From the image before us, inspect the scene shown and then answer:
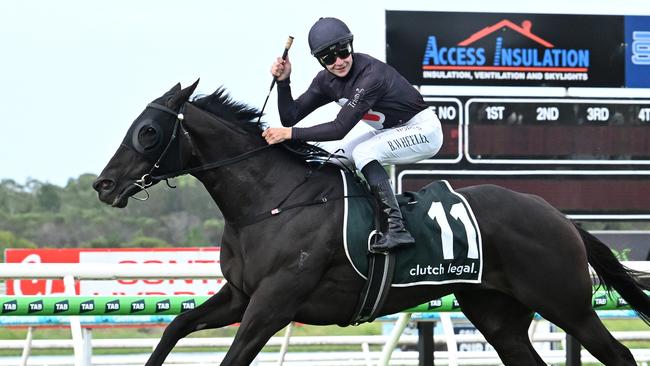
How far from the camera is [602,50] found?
9688 mm

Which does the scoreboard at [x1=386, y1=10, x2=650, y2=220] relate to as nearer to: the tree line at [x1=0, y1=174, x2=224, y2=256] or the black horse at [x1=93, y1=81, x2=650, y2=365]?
the black horse at [x1=93, y1=81, x2=650, y2=365]

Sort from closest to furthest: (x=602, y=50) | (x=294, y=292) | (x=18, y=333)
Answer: (x=294, y=292) → (x=602, y=50) → (x=18, y=333)

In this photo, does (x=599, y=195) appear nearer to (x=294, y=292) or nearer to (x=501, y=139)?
(x=501, y=139)

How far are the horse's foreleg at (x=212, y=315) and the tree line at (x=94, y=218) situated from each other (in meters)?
18.2

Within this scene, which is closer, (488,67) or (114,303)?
(114,303)

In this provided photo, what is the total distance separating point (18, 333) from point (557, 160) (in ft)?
30.2

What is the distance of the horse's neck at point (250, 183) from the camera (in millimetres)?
4367

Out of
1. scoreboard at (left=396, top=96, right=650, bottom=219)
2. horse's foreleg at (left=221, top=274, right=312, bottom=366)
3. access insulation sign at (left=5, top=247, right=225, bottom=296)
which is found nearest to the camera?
horse's foreleg at (left=221, top=274, right=312, bottom=366)

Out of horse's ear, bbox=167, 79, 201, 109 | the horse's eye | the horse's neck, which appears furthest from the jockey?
the horse's eye

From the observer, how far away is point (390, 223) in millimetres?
4363

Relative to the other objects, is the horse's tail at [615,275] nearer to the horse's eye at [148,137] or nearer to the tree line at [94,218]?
the horse's eye at [148,137]

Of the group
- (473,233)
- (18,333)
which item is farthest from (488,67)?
(18,333)

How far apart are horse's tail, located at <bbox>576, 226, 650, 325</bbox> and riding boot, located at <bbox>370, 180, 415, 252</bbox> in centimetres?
99

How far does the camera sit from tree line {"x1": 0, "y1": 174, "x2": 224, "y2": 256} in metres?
23.3
